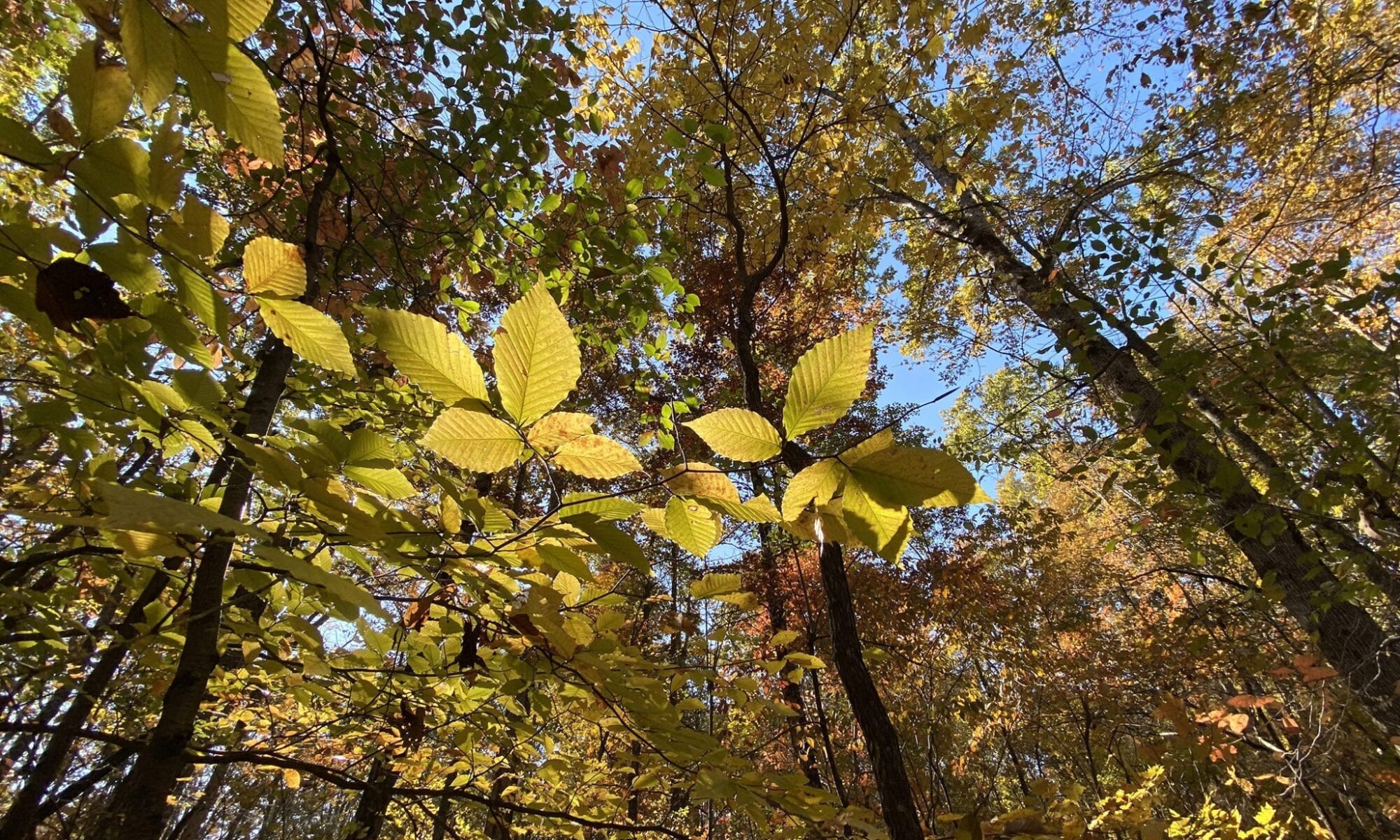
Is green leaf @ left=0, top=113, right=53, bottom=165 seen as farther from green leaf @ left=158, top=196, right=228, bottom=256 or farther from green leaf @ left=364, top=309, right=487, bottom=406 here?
green leaf @ left=364, top=309, right=487, bottom=406

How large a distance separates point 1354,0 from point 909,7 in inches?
191

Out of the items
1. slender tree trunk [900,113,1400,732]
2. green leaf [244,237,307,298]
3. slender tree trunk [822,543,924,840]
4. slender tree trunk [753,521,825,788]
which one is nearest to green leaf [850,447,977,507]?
green leaf [244,237,307,298]

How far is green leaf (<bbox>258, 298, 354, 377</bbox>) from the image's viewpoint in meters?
0.70

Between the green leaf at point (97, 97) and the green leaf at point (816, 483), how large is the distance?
2.40 feet

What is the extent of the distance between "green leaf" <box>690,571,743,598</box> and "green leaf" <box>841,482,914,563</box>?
47cm

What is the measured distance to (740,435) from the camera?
2.03 ft

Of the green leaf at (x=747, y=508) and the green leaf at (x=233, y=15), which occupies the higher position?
the green leaf at (x=233, y=15)

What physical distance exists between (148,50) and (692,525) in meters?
0.66

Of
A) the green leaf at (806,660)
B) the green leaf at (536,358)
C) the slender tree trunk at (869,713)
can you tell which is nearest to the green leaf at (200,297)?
the green leaf at (536,358)

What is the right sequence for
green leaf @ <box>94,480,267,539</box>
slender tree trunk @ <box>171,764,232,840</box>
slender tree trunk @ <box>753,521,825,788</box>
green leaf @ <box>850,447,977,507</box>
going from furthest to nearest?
1. slender tree trunk @ <box>171,764,232,840</box>
2. slender tree trunk @ <box>753,521,825,788</box>
3. green leaf @ <box>850,447,977,507</box>
4. green leaf @ <box>94,480,267,539</box>

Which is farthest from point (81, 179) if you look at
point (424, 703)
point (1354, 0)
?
point (1354, 0)

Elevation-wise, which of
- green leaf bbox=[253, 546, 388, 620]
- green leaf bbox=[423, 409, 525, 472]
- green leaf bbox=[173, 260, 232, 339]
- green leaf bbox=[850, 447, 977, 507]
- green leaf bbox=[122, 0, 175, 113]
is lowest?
green leaf bbox=[253, 546, 388, 620]

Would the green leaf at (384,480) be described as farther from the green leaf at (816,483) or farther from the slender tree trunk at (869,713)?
the slender tree trunk at (869,713)

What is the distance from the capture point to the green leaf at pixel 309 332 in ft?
2.29
